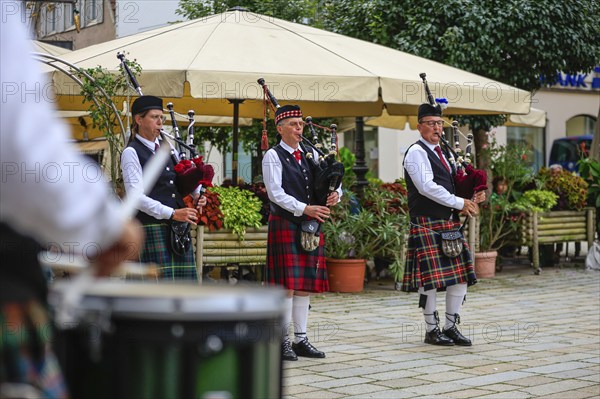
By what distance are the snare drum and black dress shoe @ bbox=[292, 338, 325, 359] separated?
15.4 feet

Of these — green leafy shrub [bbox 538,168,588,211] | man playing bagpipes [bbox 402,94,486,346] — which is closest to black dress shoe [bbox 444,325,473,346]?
man playing bagpipes [bbox 402,94,486,346]

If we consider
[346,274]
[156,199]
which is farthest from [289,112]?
[346,274]

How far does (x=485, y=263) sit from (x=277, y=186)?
5.95 m

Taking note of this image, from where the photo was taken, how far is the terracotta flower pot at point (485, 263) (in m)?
12.0

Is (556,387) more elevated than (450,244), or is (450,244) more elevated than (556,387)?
(450,244)

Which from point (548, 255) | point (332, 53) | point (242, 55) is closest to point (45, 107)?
point (242, 55)

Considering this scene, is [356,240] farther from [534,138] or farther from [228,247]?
[534,138]

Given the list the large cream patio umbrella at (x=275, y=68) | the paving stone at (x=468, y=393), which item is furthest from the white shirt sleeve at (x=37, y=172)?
the large cream patio umbrella at (x=275, y=68)

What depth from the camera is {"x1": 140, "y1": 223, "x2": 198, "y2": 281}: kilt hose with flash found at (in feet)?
19.5

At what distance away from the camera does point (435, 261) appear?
297 inches

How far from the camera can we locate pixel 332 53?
32.3ft

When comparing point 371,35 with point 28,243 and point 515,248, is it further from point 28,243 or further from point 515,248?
point 28,243

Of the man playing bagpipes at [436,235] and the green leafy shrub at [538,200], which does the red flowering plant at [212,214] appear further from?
the green leafy shrub at [538,200]

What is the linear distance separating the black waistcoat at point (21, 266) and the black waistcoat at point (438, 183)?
18.2ft
